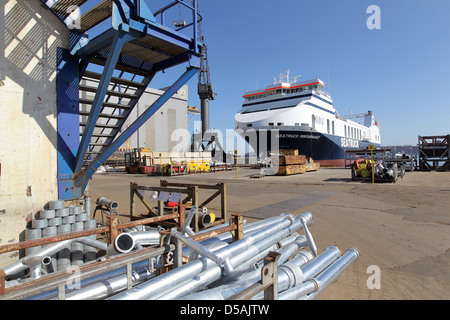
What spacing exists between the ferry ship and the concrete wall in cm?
2861

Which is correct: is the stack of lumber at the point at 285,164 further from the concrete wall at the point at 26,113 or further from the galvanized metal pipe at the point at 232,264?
the concrete wall at the point at 26,113

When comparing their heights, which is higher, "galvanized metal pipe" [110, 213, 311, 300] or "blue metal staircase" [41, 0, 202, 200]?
"blue metal staircase" [41, 0, 202, 200]

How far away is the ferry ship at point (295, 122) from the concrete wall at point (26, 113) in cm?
2861

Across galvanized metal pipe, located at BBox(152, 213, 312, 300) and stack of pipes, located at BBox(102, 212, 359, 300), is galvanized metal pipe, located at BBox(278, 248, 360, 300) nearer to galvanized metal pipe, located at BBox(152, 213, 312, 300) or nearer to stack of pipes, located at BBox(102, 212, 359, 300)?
stack of pipes, located at BBox(102, 212, 359, 300)

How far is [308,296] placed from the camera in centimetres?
264

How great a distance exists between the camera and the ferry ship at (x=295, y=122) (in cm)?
3173

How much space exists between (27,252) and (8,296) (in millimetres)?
2424

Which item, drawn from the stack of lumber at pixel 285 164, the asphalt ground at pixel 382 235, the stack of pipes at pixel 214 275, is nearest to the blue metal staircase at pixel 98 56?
the stack of pipes at pixel 214 275

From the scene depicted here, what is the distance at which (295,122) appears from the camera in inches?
1332

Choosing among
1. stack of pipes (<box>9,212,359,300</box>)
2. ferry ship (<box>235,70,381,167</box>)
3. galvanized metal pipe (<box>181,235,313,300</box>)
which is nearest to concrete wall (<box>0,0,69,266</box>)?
stack of pipes (<box>9,212,359,300</box>)

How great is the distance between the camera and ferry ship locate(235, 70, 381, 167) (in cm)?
3173

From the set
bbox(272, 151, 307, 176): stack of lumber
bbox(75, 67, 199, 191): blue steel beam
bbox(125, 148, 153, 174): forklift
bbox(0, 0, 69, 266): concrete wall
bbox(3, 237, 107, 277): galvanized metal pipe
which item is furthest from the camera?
bbox(125, 148, 153, 174): forklift

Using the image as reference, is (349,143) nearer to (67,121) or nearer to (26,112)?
(67,121)

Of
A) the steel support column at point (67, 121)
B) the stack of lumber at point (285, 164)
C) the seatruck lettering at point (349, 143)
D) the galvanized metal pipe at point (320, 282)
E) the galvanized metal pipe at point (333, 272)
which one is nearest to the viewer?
the galvanized metal pipe at point (320, 282)
